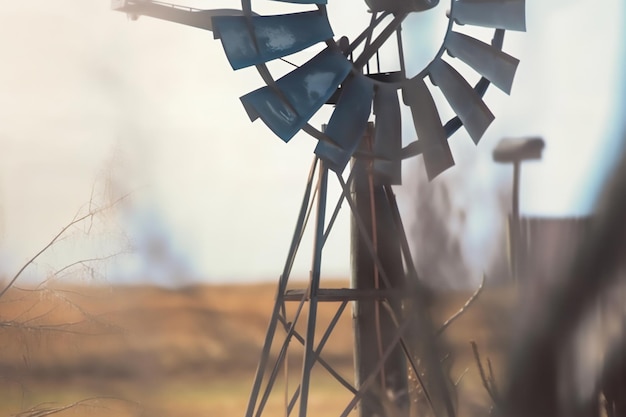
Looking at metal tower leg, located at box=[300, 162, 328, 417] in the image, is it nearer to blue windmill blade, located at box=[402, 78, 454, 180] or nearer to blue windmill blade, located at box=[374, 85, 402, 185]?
blue windmill blade, located at box=[374, 85, 402, 185]

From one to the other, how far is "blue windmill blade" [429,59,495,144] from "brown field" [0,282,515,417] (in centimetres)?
130

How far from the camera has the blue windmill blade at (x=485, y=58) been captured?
5781mm

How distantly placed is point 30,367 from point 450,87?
3939 mm

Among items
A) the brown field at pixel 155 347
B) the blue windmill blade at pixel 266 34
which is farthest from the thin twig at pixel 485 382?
the blue windmill blade at pixel 266 34

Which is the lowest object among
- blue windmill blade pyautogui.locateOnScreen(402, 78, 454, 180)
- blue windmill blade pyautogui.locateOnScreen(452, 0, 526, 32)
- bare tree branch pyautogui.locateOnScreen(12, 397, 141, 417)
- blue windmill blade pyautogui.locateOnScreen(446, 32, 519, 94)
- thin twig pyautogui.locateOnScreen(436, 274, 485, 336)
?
bare tree branch pyautogui.locateOnScreen(12, 397, 141, 417)

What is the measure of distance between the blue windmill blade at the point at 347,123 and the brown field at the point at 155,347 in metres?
1.63

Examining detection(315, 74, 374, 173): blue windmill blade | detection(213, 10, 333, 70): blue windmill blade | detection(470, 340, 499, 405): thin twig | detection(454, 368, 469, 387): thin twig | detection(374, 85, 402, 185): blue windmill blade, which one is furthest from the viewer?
detection(454, 368, 469, 387): thin twig

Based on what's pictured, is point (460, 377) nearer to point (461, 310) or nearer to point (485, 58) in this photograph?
point (461, 310)

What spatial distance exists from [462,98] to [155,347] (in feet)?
9.81

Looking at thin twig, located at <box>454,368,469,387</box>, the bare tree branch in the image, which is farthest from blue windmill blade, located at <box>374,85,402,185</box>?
the bare tree branch

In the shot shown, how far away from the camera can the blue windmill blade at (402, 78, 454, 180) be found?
5559 mm

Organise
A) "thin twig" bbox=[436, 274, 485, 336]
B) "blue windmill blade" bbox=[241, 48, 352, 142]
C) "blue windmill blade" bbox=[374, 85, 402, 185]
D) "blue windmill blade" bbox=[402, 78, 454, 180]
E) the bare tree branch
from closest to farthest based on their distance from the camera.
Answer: "blue windmill blade" bbox=[241, 48, 352, 142] < "blue windmill blade" bbox=[374, 85, 402, 185] < "blue windmill blade" bbox=[402, 78, 454, 180] < "thin twig" bbox=[436, 274, 485, 336] < the bare tree branch

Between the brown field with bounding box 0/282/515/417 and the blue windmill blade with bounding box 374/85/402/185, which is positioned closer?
the blue windmill blade with bounding box 374/85/402/185

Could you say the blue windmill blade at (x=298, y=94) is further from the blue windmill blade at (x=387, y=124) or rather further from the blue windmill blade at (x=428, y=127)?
→ the blue windmill blade at (x=428, y=127)
